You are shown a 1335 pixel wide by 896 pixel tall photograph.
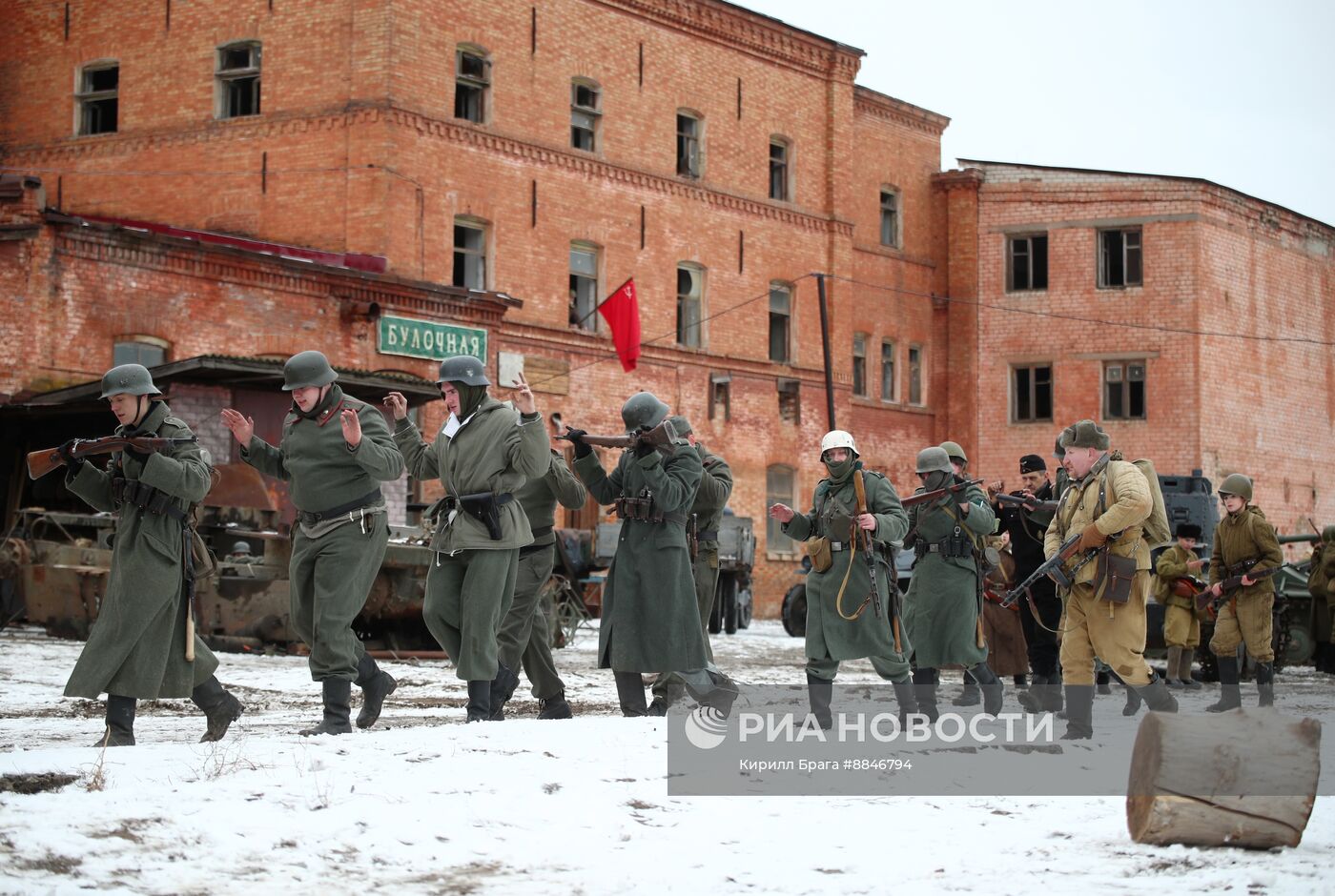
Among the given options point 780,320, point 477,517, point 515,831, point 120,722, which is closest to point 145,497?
point 120,722

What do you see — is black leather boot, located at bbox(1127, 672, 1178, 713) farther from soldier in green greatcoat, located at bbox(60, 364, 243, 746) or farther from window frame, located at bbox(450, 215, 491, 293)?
window frame, located at bbox(450, 215, 491, 293)

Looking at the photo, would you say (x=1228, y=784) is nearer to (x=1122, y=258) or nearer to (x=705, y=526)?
(x=705, y=526)

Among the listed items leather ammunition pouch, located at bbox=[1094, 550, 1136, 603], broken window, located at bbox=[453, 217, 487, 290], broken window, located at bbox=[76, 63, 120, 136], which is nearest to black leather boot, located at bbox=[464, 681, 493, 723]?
leather ammunition pouch, located at bbox=[1094, 550, 1136, 603]

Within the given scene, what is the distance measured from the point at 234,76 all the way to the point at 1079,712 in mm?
24332

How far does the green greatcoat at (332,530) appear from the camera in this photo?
8438mm

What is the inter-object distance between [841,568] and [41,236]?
Result: 16.9 m

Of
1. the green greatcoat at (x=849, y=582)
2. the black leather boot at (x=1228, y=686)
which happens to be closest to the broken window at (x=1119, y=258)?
the black leather boot at (x=1228, y=686)

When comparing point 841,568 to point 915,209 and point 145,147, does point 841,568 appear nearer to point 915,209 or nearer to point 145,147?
point 145,147

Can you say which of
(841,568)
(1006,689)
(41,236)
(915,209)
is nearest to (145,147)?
(41,236)

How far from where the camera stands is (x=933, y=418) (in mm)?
40688

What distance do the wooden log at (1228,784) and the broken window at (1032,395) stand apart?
34141 millimetres

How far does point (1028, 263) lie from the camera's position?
131 ft

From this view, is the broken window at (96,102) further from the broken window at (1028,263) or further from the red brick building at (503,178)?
the broken window at (1028,263)

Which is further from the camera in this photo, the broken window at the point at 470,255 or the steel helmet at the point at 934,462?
the broken window at the point at 470,255
